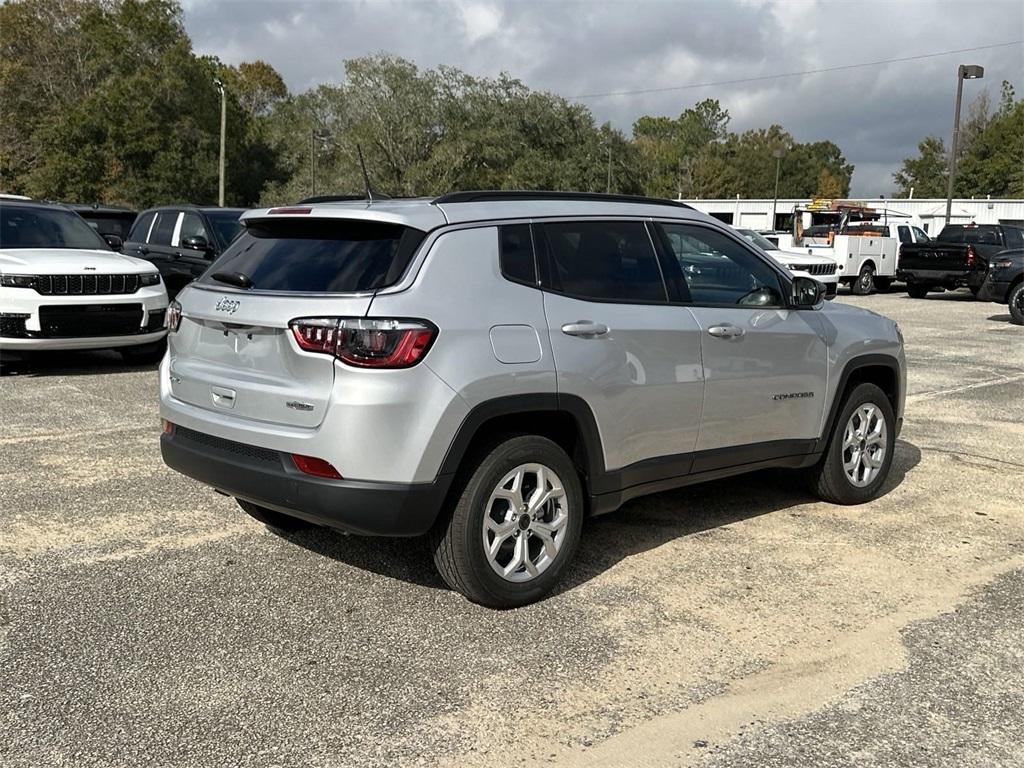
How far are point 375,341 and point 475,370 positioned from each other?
0.41 m

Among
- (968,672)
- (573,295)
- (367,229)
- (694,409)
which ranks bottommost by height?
(968,672)

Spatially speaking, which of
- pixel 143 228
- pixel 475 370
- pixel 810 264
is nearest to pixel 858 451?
pixel 475 370

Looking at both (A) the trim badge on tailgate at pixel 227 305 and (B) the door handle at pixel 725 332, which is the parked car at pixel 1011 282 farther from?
(A) the trim badge on tailgate at pixel 227 305

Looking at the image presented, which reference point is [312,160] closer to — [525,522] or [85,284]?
[85,284]

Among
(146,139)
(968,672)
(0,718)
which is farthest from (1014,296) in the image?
(146,139)

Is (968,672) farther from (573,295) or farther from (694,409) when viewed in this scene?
(573,295)

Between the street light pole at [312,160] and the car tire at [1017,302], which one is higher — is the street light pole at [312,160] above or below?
above

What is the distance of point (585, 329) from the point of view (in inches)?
167

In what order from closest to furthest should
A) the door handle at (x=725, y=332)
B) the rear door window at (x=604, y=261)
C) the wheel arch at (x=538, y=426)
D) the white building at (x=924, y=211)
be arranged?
the wheel arch at (x=538, y=426) < the rear door window at (x=604, y=261) < the door handle at (x=725, y=332) < the white building at (x=924, y=211)

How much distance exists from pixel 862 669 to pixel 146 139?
188ft

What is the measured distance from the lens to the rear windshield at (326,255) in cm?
388

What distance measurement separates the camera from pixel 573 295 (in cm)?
431

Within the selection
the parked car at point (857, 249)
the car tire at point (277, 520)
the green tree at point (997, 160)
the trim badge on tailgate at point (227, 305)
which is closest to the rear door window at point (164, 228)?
the car tire at point (277, 520)

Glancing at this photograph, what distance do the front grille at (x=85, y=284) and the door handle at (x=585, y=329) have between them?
7.04m
